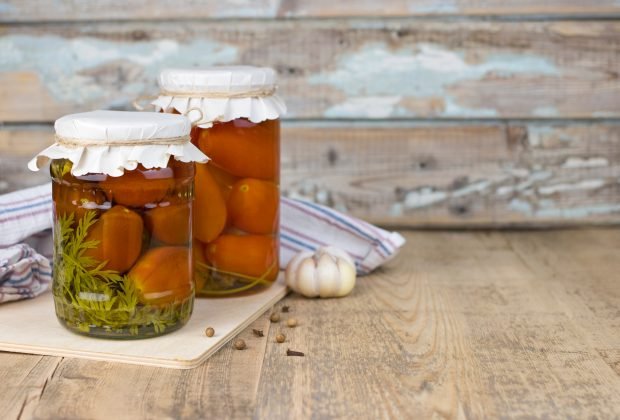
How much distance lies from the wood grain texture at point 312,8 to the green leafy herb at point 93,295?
2.48 feet

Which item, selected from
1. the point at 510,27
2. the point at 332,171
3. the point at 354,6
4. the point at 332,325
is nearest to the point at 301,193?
the point at 332,171

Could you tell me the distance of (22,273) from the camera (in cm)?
118

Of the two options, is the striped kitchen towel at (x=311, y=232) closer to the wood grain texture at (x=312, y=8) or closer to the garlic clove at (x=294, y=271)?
the garlic clove at (x=294, y=271)

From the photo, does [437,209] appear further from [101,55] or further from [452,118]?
[101,55]

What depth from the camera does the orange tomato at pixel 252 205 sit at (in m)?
1.18

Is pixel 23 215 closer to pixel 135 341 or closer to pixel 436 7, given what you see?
pixel 135 341

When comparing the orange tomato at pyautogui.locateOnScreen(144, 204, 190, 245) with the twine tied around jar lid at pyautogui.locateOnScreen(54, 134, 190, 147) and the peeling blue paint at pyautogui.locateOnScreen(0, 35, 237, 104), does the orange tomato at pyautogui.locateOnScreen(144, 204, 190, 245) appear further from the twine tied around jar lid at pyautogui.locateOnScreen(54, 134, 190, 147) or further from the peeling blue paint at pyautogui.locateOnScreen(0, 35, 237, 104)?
the peeling blue paint at pyautogui.locateOnScreen(0, 35, 237, 104)

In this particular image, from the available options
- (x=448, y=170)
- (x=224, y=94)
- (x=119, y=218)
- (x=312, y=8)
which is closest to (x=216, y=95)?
(x=224, y=94)

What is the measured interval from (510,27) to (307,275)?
0.70 m

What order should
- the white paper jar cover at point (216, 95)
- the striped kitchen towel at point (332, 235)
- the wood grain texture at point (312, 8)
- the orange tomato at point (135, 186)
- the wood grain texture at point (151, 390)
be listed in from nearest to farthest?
the wood grain texture at point (151, 390) < the orange tomato at point (135, 186) < the white paper jar cover at point (216, 95) < the striped kitchen towel at point (332, 235) < the wood grain texture at point (312, 8)

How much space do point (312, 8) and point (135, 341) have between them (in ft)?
2.78

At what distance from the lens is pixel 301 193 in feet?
5.76

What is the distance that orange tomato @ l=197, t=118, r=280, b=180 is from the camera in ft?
3.83

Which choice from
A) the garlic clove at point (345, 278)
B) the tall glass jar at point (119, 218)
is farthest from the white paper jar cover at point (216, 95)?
the garlic clove at point (345, 278)
